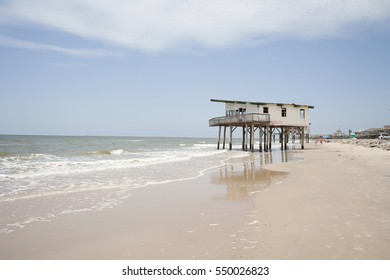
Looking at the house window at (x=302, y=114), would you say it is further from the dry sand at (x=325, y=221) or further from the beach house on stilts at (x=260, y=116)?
the dry sand at (x=325, y=221)

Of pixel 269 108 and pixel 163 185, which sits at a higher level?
pixel 269 108

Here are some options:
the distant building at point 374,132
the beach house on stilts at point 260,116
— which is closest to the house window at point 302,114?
the beach house on stilts at point 260,116

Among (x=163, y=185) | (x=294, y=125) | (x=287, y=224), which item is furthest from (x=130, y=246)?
(x=294, y=125)

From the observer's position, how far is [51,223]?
588 cm

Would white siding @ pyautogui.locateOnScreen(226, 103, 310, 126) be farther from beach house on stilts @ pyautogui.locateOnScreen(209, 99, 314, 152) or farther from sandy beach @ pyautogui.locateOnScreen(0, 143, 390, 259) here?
sandy beach @ pyautogui.locateOnScreen(0, 143, 390, 259)

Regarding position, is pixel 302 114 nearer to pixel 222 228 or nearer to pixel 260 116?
pixel 260 116

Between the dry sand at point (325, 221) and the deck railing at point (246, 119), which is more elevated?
the deck railing at point (246, 119)

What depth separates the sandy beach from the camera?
13.8ft

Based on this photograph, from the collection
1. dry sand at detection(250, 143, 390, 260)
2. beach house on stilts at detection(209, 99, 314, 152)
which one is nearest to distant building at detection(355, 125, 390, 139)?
beach house on stilts at detection(209, 99, 314, 152)

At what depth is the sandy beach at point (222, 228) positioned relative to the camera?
420 cm

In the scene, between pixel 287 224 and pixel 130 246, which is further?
pixel 287 224

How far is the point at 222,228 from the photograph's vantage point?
17.3ft
